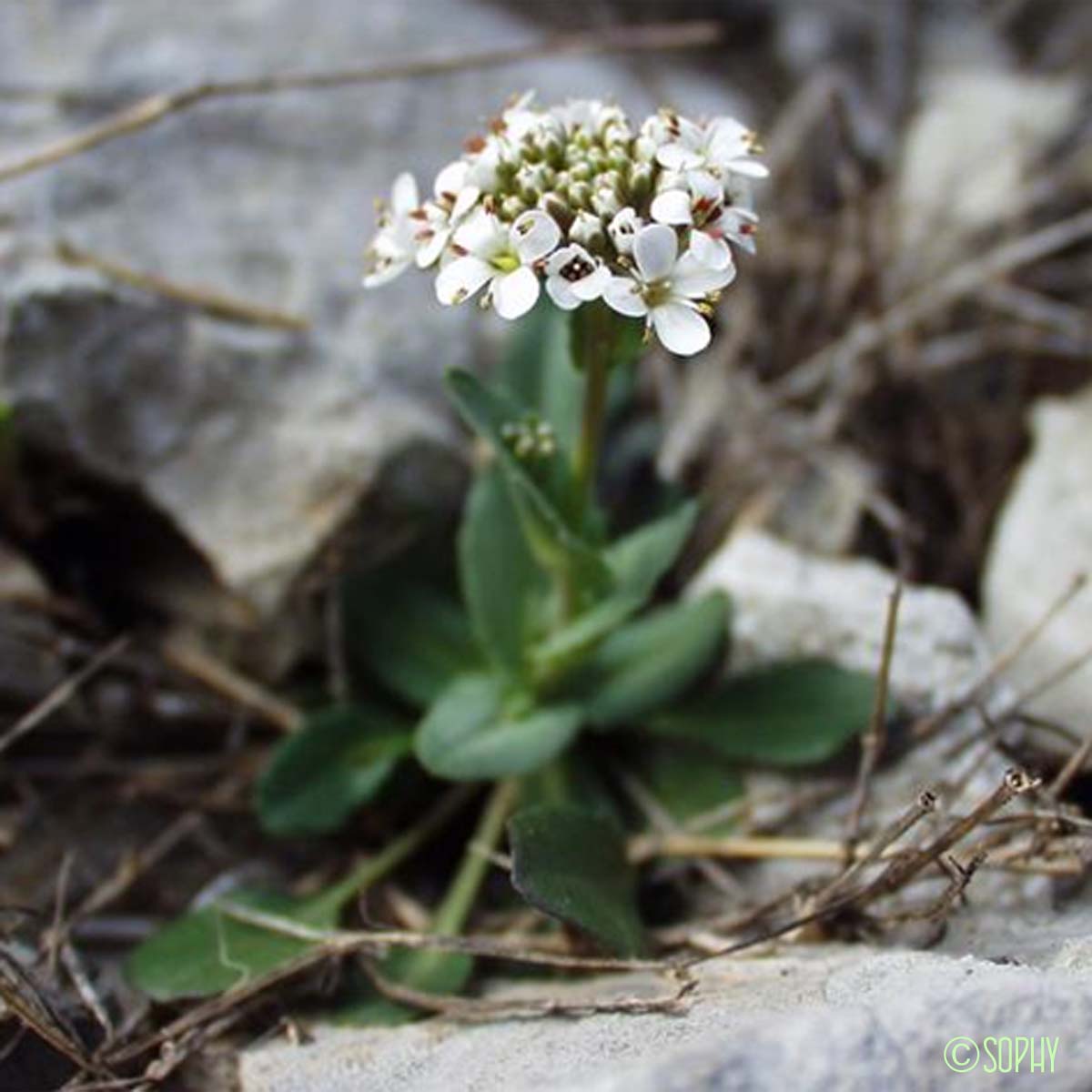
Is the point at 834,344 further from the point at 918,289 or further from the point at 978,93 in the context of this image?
the point at 978,93

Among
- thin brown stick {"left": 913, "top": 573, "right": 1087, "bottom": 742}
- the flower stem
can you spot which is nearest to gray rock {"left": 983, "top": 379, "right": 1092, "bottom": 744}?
thin brown stick {"left": 913, "top": 573, "right": 1087, "bottom": 742}

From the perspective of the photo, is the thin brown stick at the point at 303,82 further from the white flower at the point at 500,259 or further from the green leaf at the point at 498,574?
the white flower at the point at 500,259

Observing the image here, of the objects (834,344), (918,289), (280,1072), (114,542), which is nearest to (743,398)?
(834,344)

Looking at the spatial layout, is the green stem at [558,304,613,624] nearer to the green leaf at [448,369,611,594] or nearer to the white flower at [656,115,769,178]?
the green leaf at [448,369,611,594]

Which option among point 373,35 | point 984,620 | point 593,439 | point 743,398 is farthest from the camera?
point 373,35

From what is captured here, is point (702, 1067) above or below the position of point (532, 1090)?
above

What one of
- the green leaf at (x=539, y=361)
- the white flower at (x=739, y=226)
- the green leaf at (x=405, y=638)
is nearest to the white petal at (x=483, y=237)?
the white flower at (x=739, y=226)
